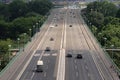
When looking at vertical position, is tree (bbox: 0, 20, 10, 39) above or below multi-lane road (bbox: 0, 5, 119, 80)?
below

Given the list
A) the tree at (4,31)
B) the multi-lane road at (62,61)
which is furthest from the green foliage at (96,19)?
the multi-lane road at (62,61)

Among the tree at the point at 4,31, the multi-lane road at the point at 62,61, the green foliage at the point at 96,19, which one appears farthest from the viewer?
the green foliage at the point at 96,19

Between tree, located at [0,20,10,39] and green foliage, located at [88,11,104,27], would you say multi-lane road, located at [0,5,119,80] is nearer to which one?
tree, located at [0,20,10,39]

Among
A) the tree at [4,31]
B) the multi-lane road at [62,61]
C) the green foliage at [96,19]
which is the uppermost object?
the multi-lane road at [62,61]

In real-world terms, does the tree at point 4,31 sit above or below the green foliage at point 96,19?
above

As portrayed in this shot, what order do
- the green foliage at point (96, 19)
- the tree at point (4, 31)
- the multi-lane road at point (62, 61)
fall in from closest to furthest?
1. the multi-lane road at point (62, 61)
2. the tree at point (4, 31)
3. the green foliage at point (96, 19)

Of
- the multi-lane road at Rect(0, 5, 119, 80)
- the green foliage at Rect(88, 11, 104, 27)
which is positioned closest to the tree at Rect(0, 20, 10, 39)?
the multi-lane road at Rect(0, 5, 119, 80)

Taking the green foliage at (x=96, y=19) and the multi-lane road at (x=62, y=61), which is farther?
the green foliage at (x=96, y=19)

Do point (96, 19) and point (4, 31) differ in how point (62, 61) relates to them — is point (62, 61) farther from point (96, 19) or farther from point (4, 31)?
point (96, 19)

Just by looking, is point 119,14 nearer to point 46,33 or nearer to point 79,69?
point 46,33

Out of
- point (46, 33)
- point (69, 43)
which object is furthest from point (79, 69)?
point (46, 33)

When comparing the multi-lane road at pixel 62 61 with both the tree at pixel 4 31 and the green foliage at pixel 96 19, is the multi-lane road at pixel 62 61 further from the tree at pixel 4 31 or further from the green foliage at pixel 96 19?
the green foliage at pixel 96 19
